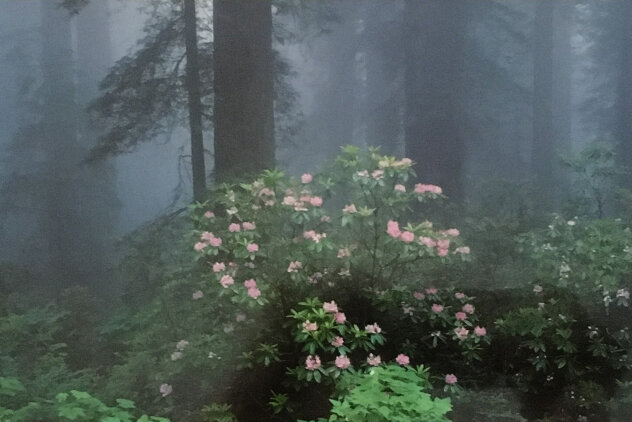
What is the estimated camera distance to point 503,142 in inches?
193

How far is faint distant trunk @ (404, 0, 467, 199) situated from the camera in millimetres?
4684

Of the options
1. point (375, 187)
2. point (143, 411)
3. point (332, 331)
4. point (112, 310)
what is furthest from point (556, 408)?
point (112, 310)

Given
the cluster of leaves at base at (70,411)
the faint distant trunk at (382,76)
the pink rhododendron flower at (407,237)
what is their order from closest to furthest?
the cluster of leaves at base at (70,411)
the pink rhododendron flower at (407,237)
the faint distant trunk at (382,76)

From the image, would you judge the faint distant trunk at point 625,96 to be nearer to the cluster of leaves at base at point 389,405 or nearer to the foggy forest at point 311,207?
the foggy forest at point 311,207

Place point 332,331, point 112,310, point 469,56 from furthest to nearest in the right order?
point 469,56
point 112,310
point 332,331

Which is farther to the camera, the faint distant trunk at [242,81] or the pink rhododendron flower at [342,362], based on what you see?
the faint distant trunk at [242,81]

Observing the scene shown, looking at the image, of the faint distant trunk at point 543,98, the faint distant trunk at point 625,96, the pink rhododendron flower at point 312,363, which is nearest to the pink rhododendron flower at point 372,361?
the pink rhododendron flower at point 312,363

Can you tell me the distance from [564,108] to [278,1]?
2.45m

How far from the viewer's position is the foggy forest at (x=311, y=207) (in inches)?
146

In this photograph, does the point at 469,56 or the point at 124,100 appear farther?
the point at 469,56

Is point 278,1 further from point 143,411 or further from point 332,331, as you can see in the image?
point 143,411

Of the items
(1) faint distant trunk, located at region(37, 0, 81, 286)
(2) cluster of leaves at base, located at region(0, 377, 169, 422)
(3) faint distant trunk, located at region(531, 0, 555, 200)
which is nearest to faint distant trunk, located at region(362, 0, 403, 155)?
(3) faint distant trunk, located at region(531, 0, 555, 200)

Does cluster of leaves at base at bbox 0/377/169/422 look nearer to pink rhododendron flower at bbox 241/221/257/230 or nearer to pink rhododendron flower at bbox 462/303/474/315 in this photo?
pink rhododendron flower at bbox 241/221/257/230

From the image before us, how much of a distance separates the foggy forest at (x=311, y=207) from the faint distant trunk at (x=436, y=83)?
2 cm
